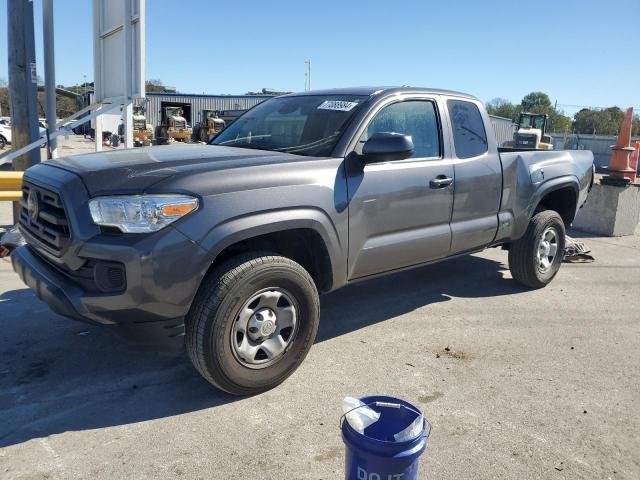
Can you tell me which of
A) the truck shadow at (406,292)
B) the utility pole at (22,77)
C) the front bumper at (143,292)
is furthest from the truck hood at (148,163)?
the utility pole at (22,77)

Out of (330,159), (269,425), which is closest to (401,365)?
(269,425)

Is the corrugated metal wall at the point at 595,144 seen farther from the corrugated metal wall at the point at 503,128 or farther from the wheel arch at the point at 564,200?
the wheel arch at the point at 564,200

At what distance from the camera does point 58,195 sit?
10.0ft

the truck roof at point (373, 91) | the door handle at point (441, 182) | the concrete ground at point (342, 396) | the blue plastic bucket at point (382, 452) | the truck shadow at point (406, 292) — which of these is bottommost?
the concrete ground at point (342, 396)

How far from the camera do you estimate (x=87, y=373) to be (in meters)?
3.56

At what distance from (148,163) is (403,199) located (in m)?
1.78

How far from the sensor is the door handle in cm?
419

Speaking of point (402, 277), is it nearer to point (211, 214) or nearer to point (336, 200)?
point (336, 200)

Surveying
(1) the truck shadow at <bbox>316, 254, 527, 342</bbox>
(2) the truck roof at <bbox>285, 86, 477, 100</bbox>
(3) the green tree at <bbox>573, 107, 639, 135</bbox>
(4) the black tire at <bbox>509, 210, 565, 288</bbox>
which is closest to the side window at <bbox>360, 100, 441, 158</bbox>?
(2) the truck roof at <bbox>285, 86, 477, 100</bbox>

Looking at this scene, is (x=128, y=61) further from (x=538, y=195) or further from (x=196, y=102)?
(x=196, y=102)

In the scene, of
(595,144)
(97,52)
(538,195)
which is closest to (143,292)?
(538,195)

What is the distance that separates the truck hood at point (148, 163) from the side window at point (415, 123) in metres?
0.81

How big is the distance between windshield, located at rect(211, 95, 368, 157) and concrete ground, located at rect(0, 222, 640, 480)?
4.91 ft

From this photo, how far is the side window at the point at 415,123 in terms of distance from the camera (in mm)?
4059
